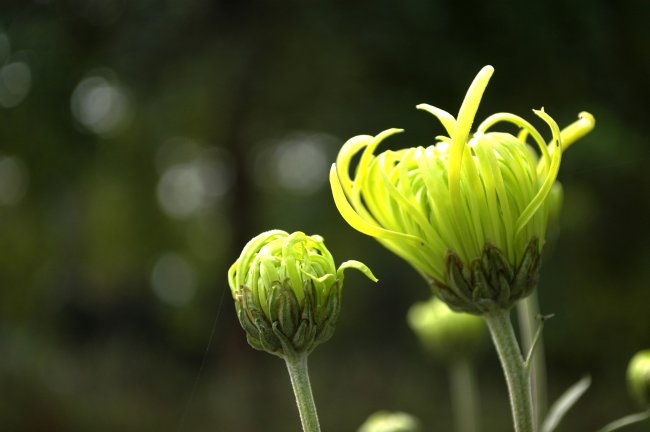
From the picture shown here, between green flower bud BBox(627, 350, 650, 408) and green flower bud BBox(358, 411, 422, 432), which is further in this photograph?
green flower bud BBox(358, 411, 422, 432)

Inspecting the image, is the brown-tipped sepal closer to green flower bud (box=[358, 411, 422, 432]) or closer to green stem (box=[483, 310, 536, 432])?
green stem (box=[483, 310, 536, 432])

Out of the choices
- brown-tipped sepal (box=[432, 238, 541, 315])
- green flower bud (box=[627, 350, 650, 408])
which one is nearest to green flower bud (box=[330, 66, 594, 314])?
brown-tipped sepal (box=[432, 238, 541, 315])

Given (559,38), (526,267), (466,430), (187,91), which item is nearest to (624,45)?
(559,38)

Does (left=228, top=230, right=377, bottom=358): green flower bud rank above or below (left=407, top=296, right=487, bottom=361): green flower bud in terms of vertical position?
above

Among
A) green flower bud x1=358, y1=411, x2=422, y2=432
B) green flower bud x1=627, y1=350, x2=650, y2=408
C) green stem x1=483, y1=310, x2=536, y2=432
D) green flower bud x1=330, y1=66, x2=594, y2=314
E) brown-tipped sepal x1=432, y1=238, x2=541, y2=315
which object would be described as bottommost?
green flower bud x1=358, y1=411, x2=422, y2=432

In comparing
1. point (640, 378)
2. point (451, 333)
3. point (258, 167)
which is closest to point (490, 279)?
point (640, 378)
